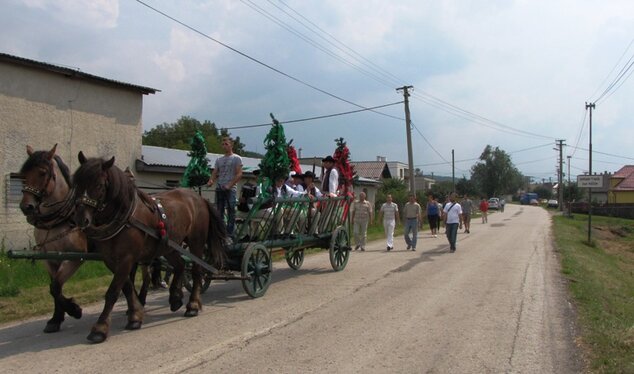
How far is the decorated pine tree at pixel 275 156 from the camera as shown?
371 inches

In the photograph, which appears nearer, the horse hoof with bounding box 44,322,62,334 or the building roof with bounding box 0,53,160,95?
the horse hoof with bounding box 44,322,62,334

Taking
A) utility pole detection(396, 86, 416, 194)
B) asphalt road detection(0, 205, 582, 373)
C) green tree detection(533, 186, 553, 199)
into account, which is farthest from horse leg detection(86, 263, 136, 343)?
green tree detection(533, 186, 553, 199)

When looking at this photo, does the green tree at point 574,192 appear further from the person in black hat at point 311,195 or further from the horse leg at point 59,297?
the horse leg at point 59,297

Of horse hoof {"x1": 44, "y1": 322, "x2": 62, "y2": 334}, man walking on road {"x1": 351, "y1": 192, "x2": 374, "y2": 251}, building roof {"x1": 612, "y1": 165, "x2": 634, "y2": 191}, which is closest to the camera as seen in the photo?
horse hoof {"x1": 44, "y1": 322, "x2": 62, "y2": 334}

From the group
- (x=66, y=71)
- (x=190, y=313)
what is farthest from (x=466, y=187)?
(x=190, y=313)

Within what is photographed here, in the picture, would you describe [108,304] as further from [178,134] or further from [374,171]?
[178,134]

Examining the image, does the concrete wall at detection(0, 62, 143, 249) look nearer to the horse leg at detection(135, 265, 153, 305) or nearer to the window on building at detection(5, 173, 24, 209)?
the window on building at detection(5, 173, 24, 209)

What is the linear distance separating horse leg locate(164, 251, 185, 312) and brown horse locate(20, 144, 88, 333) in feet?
3.82

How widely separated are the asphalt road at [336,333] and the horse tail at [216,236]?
77 centimetres

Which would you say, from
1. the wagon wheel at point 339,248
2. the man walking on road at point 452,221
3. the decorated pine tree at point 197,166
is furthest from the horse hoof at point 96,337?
the man walking on road at point 452,221

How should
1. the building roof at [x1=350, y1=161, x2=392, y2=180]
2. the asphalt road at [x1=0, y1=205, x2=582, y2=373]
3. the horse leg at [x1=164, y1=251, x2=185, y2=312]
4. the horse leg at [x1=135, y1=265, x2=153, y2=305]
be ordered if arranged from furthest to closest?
the building roof at [x1=350, y1=161, x2=392, y2=180] → the horse leg at [x1=135, y1=265, x2=153, y2=305] → the horse leg at [x1=164, y1=251, x2=185, y2=312] → the asphalt road at [x1=0, y1=205, x2=582, y2=373]

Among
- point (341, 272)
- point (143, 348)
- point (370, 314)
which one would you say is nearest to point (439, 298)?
point (370, 314)

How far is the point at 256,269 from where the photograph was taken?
8.91 meters

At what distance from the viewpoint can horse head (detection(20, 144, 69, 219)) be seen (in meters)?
6.16
